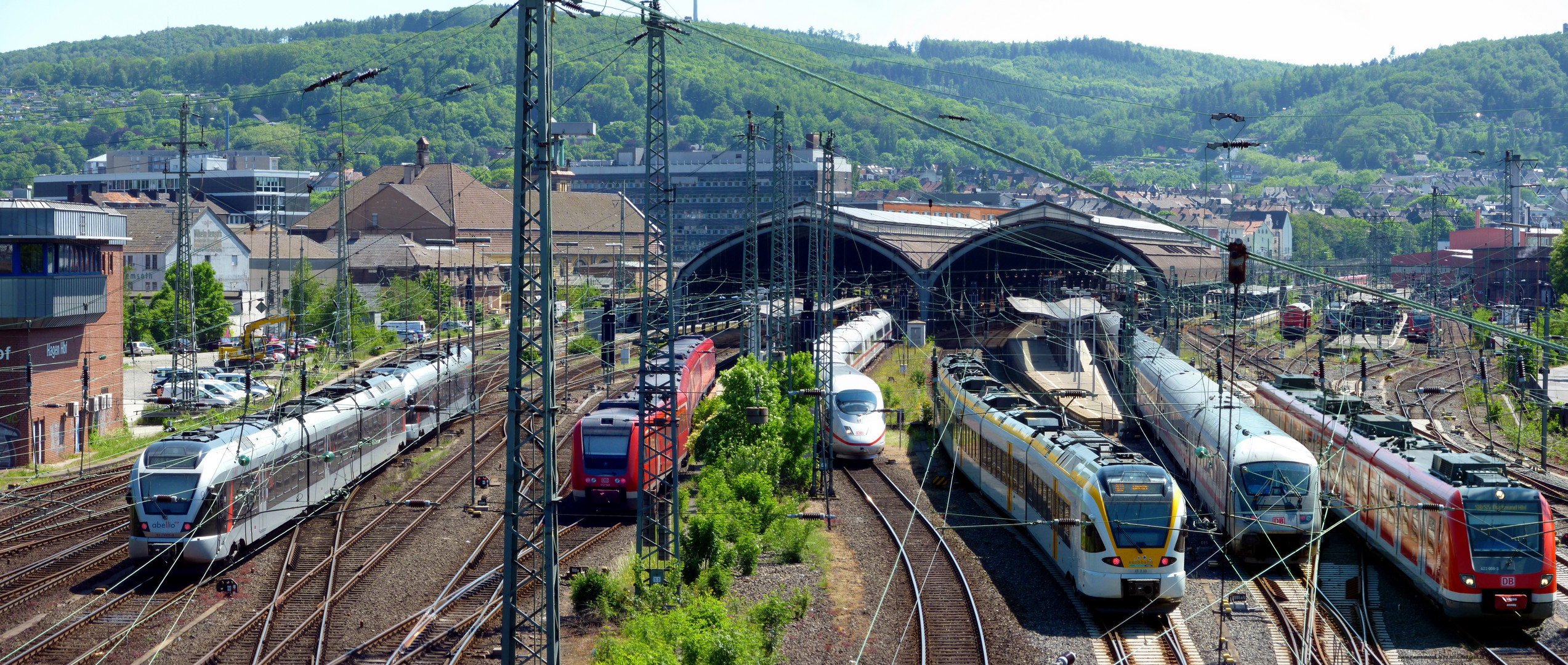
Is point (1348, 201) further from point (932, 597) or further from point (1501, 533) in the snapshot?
point (932, 597)

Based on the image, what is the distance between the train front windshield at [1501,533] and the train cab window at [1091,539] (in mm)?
5214

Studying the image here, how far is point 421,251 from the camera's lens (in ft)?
253

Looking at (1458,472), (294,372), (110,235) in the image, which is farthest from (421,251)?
(1458,472)

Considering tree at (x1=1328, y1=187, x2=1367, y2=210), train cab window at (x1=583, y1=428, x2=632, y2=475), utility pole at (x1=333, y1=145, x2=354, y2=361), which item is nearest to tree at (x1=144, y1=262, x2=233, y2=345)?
utility pole at (x1=333, y1=145, x2=354, y2=361)

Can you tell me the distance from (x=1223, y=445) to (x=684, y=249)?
99.1 m

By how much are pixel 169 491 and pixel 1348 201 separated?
187m

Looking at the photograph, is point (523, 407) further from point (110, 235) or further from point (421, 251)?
point (421, 251)

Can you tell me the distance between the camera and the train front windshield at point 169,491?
19.9 m

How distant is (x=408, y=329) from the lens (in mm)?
60469

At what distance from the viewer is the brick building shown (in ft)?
102

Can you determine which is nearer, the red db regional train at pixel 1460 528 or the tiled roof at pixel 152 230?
the red db regional train at pixel 1460 528

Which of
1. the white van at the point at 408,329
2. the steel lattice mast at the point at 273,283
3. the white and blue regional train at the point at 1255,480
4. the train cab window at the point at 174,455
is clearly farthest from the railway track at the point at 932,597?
the white van at the point at 408,329

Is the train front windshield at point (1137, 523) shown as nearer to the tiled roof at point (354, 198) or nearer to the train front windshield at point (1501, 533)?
the train front windshield at point (1501, 533)

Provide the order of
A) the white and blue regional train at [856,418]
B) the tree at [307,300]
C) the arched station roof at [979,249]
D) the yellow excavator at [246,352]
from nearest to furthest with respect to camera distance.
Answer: the white and blue regional train at [856,418] < the yellow excavator at [246,352] < the tree at [307,300] < the arched station roof at [979,249]
